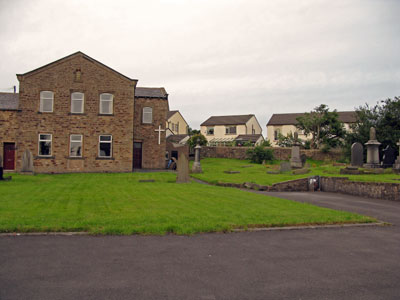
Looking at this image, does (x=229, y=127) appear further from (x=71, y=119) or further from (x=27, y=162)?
(x=27, y=162)

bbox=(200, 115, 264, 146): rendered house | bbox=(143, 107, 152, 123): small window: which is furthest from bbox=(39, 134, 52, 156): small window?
bbox=(200, 115, 264, 146): rendered house

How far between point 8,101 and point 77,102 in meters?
6.92

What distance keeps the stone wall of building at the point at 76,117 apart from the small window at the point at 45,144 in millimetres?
343

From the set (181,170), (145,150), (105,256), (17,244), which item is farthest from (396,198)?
(145,150)

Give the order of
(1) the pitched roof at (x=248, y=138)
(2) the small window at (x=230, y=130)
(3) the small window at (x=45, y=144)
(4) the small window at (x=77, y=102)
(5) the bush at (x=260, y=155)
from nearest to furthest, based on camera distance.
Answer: (3) the small window at (x=45, y=144), (4) the small window at (x=77, y=102), (5) the bush at (x=260, y=155), (1) the pitched roof at (x=248, y=138), (2) the small window at (x=230, y=130)

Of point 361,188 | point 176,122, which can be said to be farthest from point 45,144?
point 176,122

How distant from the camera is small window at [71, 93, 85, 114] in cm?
2958

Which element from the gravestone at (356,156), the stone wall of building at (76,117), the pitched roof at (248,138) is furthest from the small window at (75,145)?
the pitched roof at (248,138)

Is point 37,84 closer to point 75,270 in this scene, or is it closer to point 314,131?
point 75,270

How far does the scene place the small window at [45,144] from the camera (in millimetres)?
28906

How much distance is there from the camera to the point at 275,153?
48594 mm

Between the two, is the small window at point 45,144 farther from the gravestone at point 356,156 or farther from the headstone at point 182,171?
the gravestone at point 356,156

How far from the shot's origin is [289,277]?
5.09 meters

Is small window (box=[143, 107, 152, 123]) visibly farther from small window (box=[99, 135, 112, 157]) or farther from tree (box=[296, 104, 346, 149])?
tree (box=[296, 104, 346, 149])
